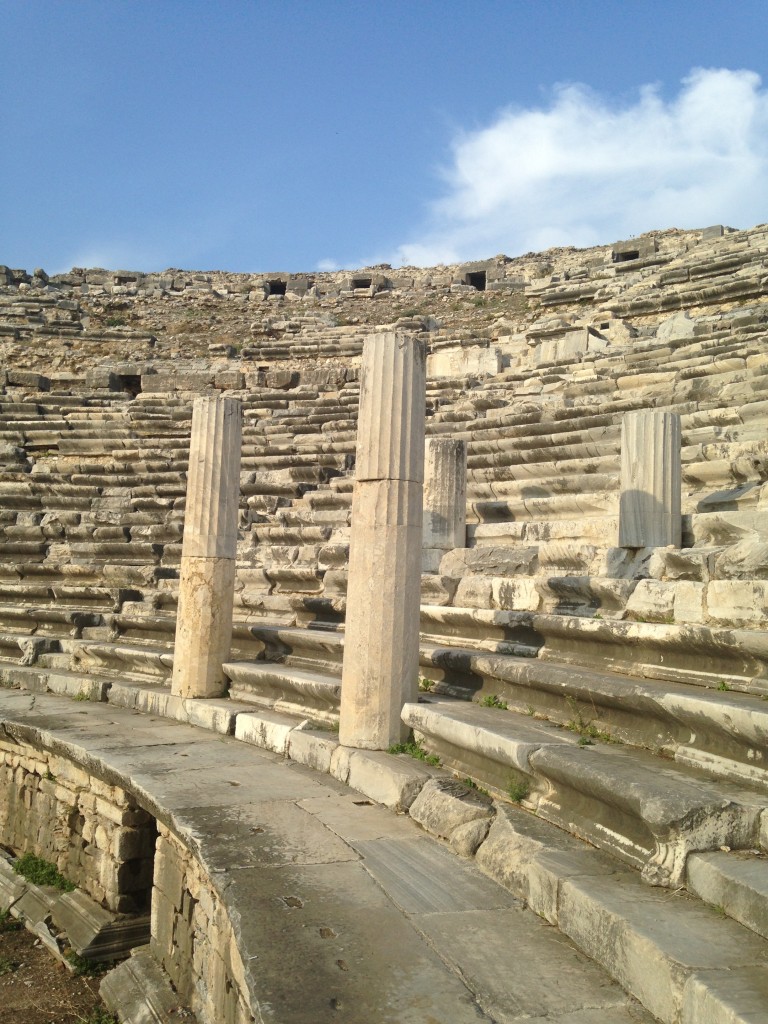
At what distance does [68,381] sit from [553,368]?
35.1ft

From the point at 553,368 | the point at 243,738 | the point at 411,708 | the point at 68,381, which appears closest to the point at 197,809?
the point at 411,708

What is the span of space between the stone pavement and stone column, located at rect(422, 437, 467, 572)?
405 centimetres

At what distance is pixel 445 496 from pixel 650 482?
237 centimetres

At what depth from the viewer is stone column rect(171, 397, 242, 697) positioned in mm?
7590

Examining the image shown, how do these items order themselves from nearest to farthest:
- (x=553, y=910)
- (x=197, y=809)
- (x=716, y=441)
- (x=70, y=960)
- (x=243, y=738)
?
(x=553, y=910) → (x=197, y=809) → (x=70, y=960) → (x=243, y=738) → (x=716, y=441)

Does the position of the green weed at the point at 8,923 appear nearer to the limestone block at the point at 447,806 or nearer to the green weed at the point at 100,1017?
the green weed at the point at 100,1017

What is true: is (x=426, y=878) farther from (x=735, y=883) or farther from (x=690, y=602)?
(x=690, y=602)

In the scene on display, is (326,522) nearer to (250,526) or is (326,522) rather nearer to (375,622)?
(250,526)

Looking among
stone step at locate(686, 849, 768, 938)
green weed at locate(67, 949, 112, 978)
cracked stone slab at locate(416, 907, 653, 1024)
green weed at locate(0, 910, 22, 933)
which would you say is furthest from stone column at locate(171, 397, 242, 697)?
stone step at locate(686, 849, 768, 938)

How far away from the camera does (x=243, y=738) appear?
6594 mm

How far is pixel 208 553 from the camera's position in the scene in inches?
305

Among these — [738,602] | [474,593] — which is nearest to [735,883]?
[738,602]

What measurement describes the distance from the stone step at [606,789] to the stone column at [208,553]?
9.75ft

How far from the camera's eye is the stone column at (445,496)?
9.23 m
